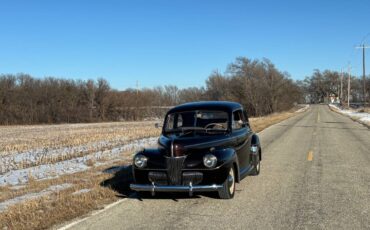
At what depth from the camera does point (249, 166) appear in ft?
33.0

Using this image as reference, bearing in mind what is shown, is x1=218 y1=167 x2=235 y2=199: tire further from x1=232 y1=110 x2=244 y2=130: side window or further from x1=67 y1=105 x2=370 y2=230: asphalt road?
x1=232 y1=110 x2=244 y2=130: side window

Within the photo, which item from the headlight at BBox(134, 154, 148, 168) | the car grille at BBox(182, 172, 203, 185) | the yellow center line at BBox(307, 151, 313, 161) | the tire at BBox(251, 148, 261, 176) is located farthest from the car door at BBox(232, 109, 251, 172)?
the yellow center line at BBox(307, 151, 313, 161)

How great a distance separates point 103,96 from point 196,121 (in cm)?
7372

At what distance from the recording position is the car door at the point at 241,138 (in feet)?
30.5

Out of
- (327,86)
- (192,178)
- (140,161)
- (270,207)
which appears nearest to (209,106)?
(140,161)

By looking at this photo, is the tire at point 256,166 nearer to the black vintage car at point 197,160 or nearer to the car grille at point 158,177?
the black vintage car at point 197,160

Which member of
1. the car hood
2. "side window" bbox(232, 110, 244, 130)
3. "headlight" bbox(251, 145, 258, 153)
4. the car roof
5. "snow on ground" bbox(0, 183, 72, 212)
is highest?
the car roof

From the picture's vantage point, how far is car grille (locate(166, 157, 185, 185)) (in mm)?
7836

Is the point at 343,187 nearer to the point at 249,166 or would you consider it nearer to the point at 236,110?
the point at 249,166

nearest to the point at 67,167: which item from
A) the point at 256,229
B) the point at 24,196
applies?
the point at 24,196

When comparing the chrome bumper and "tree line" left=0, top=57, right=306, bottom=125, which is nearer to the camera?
the chrome bumper

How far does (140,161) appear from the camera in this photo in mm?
8250

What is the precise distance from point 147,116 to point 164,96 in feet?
137

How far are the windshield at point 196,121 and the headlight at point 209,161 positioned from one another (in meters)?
1.47
